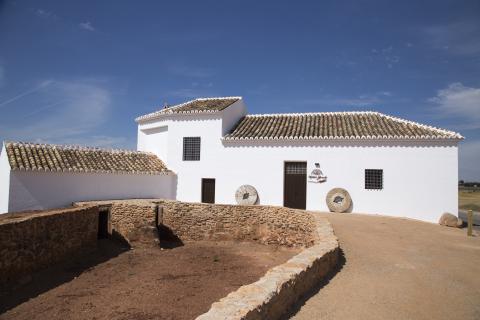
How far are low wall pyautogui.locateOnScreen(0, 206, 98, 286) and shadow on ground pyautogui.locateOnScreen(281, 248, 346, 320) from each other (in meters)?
7.12

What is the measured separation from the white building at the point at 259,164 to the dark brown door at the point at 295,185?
0.05 meters

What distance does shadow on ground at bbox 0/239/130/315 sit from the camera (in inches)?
334

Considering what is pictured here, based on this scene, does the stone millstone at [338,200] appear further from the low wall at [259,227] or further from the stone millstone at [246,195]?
the low wall at [259,227]

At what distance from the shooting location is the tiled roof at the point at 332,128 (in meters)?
16.4

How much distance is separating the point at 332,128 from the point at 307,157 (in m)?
2.09

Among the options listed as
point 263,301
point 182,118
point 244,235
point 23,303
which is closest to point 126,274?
point 23,303

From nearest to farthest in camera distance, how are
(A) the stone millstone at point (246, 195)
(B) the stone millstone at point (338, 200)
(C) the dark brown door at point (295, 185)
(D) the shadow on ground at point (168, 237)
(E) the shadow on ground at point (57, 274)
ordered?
(E) the shadow on ground at point (57, 274), (D) the shadow on ground at point (168, 237), (B) the stone millstone at point (338, 200), (C) the dark brown door at point (295, 185), (A) the stone millstone at point (246, 195)

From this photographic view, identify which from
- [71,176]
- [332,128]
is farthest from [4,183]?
[332,128]

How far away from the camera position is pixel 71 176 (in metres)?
15.4

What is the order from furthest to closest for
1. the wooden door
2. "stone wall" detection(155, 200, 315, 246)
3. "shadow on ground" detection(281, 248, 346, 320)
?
1. the wooden door
2. "stone wall" detection(155, 200, 315, 246)
3. "shadow on ground" detection(281, 248, 346, 320)

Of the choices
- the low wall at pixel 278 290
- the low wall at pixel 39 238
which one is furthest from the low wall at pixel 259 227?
the low wall at pixel 39 238

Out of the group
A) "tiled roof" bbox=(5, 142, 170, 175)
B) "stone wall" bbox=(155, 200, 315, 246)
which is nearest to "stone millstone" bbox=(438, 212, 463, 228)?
"stone wall" bbox=(155, 200, 315, 246)

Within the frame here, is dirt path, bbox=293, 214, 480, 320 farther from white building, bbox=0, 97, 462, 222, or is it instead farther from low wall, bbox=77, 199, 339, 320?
white building, bbox=0, 97, 462, 222

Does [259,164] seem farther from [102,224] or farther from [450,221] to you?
[450,221]
